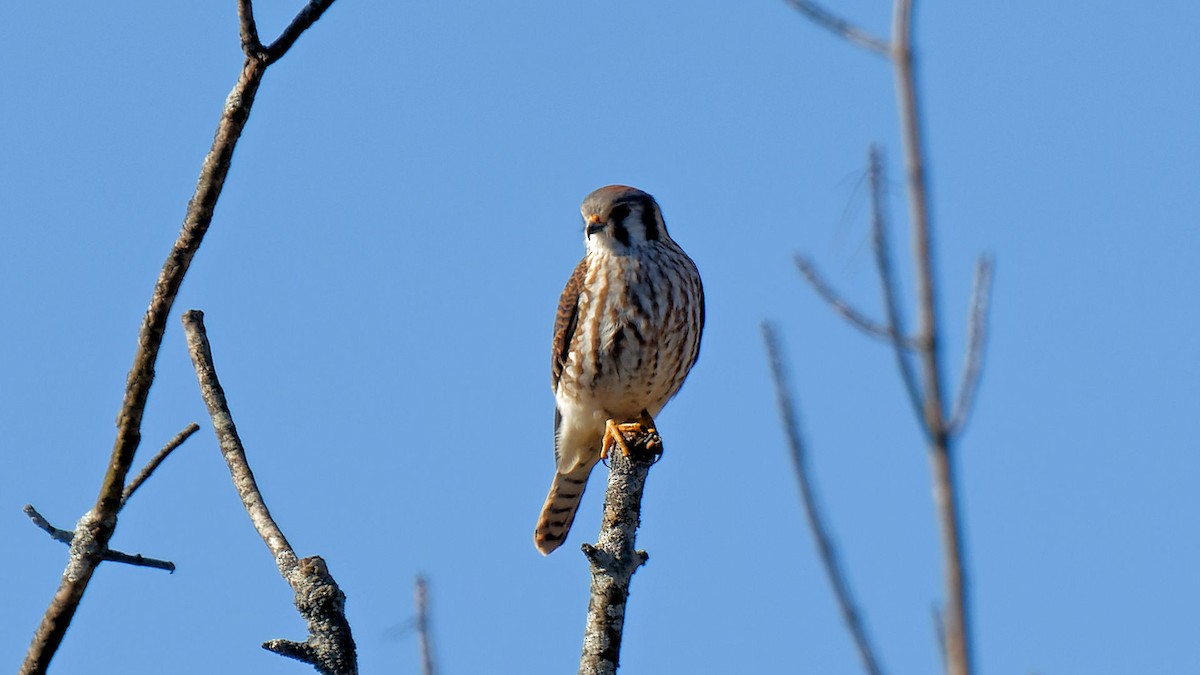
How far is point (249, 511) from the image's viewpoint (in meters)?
3.29

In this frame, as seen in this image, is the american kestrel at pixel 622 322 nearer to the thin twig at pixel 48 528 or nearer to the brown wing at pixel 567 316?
the brown wing at pixel 567 316

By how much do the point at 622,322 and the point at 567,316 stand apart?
0.26 metres

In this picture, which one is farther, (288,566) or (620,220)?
(620,220)

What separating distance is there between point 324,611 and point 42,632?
0.53 meters

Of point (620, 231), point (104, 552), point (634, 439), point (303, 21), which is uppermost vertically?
point (620, 231)

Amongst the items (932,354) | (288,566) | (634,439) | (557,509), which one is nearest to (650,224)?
(557,509)

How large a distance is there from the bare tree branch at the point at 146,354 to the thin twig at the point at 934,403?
1.65m

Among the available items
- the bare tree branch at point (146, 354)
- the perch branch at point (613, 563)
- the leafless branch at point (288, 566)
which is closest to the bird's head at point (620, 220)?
the perch branch at point (613, 563)

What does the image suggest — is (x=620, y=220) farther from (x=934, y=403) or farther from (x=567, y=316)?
(x=934, y=403)

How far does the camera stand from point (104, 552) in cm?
302

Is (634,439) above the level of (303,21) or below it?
above

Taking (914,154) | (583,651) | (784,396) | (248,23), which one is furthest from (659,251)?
(914,154)

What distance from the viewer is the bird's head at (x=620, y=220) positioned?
5.93 metres

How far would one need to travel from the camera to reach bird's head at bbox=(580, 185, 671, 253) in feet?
19.5
